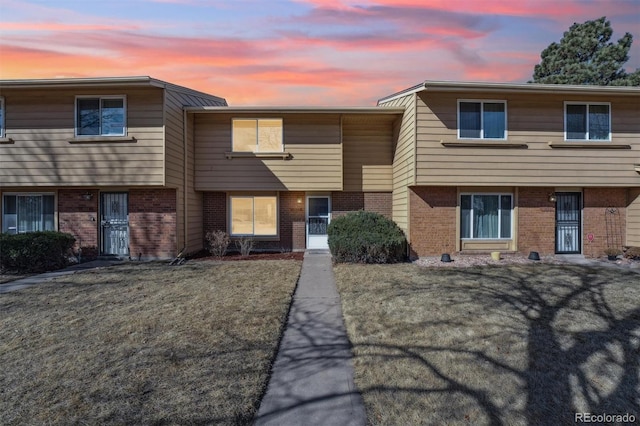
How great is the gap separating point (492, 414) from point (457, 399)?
0.30 m

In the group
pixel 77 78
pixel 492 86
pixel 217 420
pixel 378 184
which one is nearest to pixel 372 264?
pixel 378 184

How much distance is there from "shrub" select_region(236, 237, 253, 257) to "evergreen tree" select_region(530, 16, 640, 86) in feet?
83.8

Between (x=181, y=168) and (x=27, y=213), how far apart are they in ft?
17.7

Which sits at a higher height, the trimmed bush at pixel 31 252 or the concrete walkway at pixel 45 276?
the trimmed bush at pixel 31 252

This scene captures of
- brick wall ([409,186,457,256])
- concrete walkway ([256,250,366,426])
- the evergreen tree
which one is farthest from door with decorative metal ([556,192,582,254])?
the evergreen tree

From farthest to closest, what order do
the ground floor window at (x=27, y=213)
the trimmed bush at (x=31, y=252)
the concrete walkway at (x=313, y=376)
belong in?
the ground floor window at (x=27, y=213) → the trimmed bush at (x=31, y=252) → the concrete walkway at (x=313, y=376)

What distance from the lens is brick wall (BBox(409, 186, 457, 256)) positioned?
35.7ft

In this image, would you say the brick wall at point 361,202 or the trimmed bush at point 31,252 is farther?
the brick wall at point 361,202

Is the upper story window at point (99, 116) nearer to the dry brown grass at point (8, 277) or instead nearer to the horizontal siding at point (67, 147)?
the horizontal siding at point (67, 147)

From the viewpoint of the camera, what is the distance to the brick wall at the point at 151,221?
11070 mm

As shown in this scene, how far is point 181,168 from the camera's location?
11.5 metres

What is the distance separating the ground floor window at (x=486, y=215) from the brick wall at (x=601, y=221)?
8.86 ft

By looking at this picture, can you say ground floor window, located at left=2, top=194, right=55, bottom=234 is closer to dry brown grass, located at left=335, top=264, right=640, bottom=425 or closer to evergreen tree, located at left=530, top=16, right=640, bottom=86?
dry brown grass, located at left=335, top=264, right=640, bottom=425

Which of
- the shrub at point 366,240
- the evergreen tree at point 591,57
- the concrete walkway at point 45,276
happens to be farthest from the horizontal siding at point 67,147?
the evergreen tree at point 591,57
